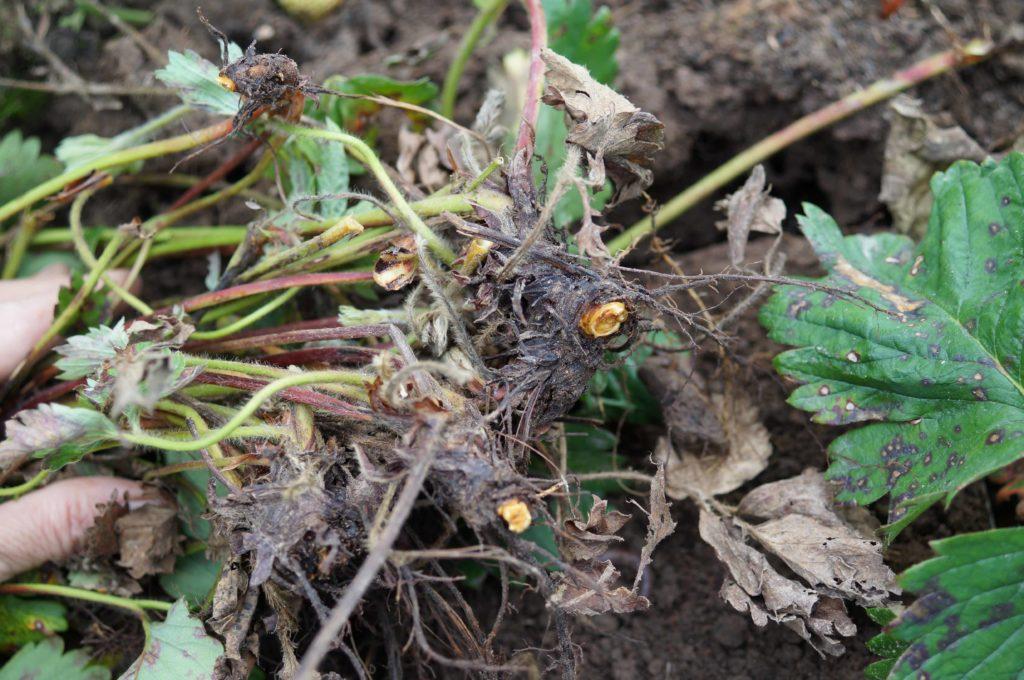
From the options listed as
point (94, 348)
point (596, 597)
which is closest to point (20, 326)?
point (94, 348)

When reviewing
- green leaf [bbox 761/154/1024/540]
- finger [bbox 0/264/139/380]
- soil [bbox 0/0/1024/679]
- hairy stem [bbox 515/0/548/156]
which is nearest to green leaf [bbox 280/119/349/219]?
soil [bbox 0/0/1024/679]

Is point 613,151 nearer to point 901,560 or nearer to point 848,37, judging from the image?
point 901,560

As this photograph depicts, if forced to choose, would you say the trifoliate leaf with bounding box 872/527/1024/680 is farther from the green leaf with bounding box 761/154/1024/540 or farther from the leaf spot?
the leaf spot

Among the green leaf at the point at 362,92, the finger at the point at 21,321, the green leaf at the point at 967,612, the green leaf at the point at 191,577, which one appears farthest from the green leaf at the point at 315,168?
the green leaf at the point at 967,612

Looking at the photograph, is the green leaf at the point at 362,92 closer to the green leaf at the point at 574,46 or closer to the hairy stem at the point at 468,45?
the hairy stem at the point at 468,45

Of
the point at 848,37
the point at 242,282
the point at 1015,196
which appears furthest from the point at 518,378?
the point at 848,37

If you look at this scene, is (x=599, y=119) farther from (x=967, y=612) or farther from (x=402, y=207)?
(x=967, y=612)
